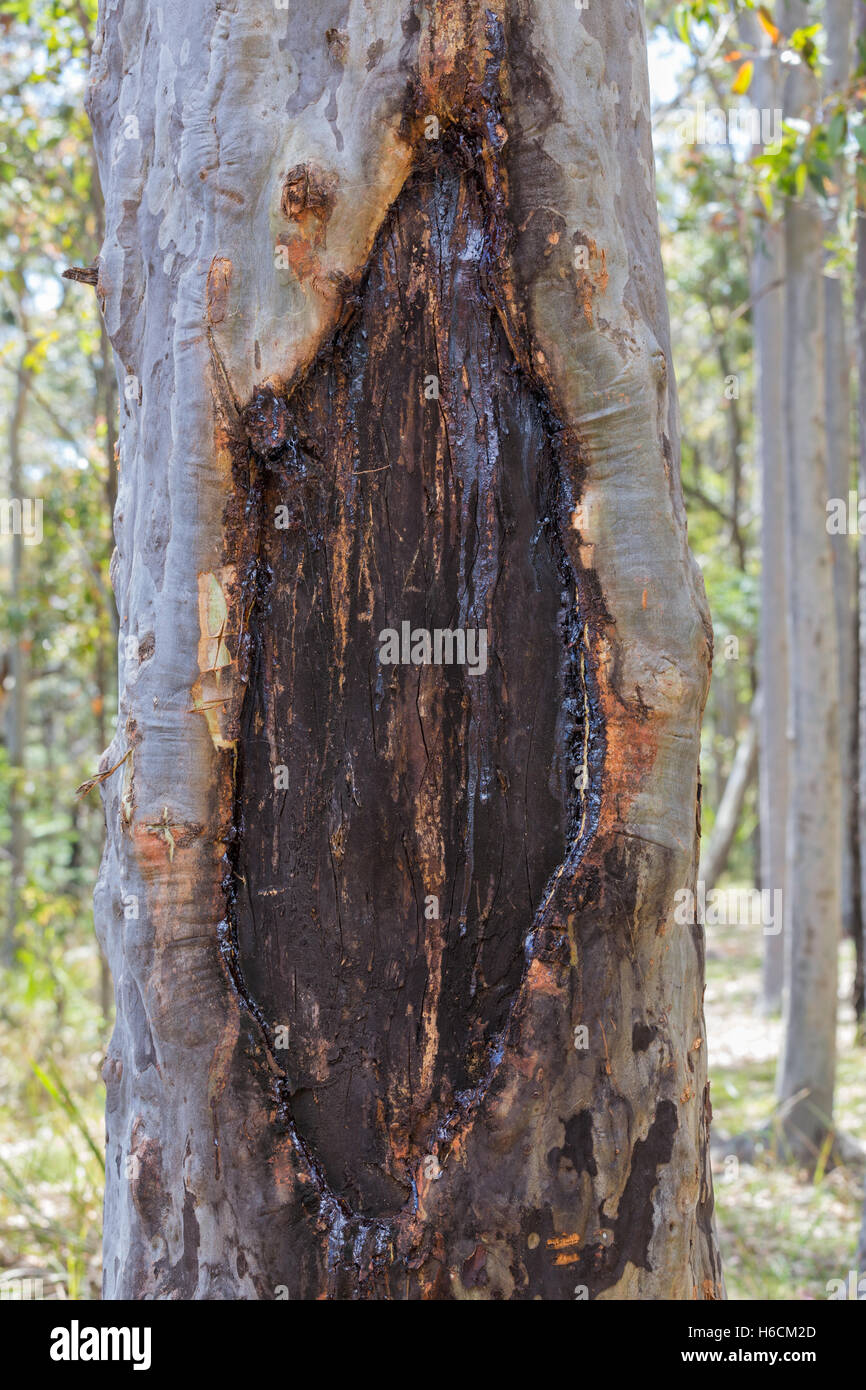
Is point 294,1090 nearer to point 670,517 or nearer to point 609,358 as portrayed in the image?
point 670,517

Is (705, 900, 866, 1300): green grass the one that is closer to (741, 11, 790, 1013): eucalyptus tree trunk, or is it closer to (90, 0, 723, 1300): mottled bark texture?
(741, 11, 790, 1013): eucalyptus tree trunk

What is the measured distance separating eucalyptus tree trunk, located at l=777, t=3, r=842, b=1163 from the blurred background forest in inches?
1.9

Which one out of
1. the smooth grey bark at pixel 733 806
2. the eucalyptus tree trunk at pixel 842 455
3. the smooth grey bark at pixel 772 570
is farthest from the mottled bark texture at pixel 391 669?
the smooth grey bark at pixel 733 806

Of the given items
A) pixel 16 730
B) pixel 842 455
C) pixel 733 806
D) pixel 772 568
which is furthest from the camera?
pixel 733 806

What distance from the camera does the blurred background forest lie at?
4316 mm

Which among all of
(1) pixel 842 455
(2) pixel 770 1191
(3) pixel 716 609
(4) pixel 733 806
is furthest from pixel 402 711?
(4) pixel 733 806

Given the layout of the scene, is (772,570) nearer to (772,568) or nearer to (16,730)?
(772,568)

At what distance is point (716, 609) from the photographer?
443 inches

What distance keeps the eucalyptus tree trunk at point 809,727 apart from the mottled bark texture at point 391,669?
4.17 m

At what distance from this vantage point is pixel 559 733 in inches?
66.7

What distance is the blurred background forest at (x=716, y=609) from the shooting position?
432 centimetres

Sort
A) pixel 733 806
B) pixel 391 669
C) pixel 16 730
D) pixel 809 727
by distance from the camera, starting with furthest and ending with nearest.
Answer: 1. pixel 733 806
2. pixel 16 730
3. pixel 809 727
4. pixel 391 669

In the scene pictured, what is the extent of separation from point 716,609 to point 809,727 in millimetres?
5723
